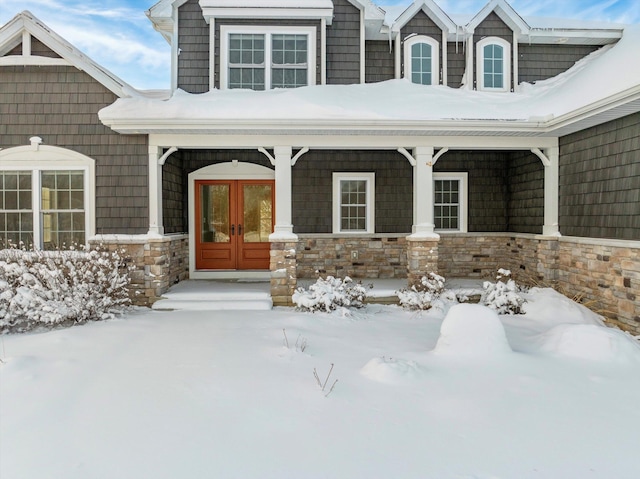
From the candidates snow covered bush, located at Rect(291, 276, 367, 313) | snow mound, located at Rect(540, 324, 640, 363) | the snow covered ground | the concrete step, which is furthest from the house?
the snow covered ground

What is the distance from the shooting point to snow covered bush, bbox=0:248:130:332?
6621 millimetres

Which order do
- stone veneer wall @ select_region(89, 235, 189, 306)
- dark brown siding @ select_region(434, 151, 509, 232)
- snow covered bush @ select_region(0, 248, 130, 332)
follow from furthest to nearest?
dark brown siding @ select_region(434, 151, 509, 232)
stone veneer wall @ select_region(89, 235, 189, 306)
snow covered bush @ select_region(0, 248, 130, 332)

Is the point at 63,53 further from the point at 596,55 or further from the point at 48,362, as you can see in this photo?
the point at 596,55

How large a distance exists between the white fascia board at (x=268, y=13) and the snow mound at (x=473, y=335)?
303 inches

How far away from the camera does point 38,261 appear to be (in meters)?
7.73

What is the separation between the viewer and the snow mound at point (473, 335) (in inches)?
209

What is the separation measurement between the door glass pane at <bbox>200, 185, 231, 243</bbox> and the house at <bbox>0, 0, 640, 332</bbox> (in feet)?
0.11

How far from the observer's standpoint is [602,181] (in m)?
7.55

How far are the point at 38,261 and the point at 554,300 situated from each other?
912 centimetres

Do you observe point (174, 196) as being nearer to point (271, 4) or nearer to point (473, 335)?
point (271, 4)

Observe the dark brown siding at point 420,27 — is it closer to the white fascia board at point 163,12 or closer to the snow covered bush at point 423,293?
the white fascia board at point 163,12

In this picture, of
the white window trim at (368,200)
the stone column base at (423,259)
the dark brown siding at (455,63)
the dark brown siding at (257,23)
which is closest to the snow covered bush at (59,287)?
the white window trim at (368,200)

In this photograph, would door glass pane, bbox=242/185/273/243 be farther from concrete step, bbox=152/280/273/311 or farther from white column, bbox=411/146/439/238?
white column, bbox=411/146/439/238

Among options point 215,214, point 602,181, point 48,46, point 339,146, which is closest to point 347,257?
point 339,146
